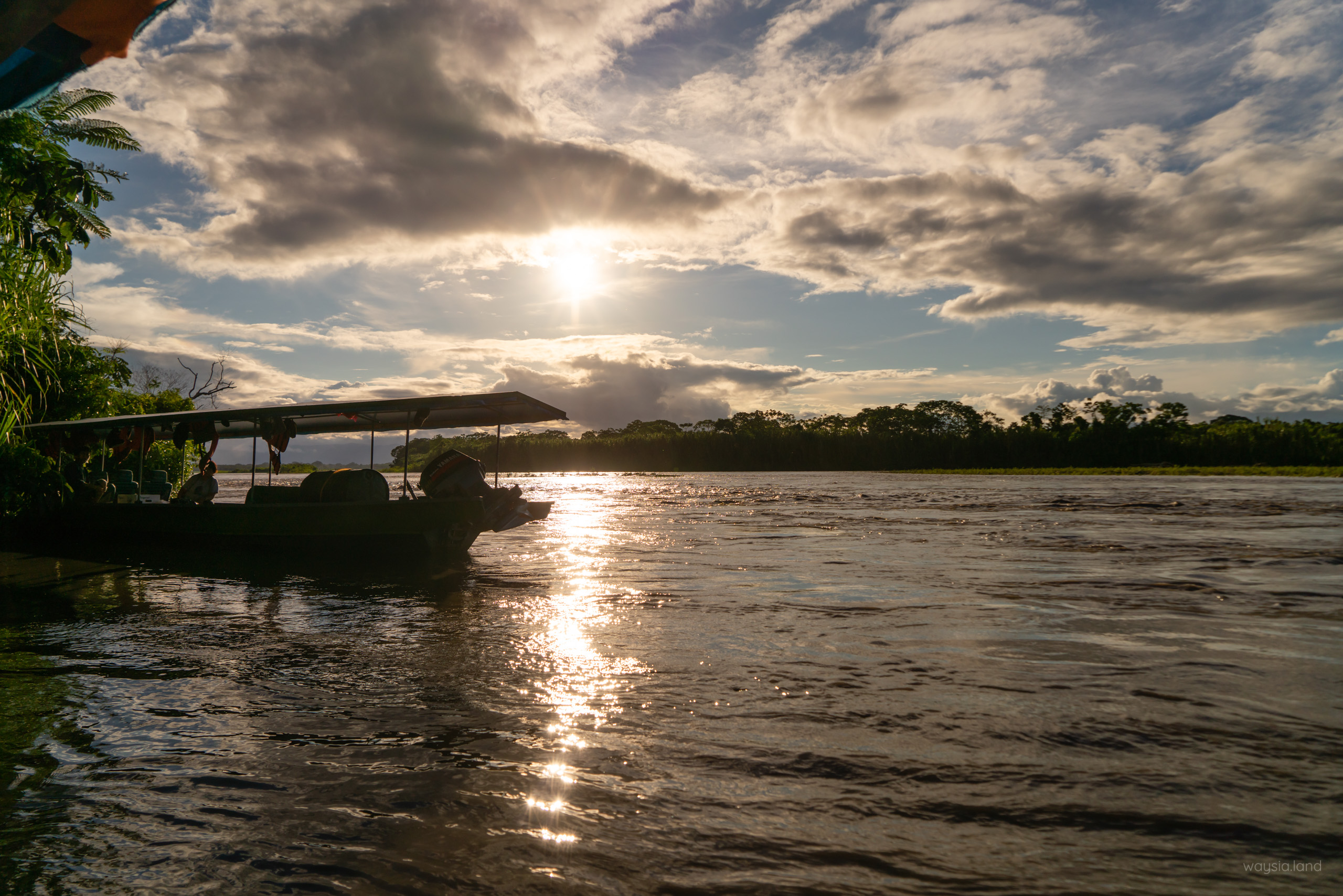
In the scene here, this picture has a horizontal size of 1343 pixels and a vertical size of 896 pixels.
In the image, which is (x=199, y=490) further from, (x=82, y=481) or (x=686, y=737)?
(x=686, y=737)

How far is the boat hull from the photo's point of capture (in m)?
13.0

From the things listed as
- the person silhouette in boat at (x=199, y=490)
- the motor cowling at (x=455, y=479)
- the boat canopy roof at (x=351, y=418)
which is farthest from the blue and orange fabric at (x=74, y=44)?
the person silhouette in boat at (x=199, y=490)

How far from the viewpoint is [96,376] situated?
1992 cm

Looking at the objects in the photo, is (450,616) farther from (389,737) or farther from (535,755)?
(535,755)

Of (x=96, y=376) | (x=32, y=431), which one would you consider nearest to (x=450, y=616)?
(x=32, y=431)

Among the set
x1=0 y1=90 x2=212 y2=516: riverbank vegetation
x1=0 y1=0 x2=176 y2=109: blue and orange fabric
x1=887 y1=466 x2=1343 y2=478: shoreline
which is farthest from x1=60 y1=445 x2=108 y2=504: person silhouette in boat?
x1=887 y1=466 x2=1343 y2=478: shoreline

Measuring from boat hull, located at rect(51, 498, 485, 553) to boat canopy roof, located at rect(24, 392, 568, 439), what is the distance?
1.67 meters

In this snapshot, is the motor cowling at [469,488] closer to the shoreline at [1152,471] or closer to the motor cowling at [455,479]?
the motor cowling at [455,479]

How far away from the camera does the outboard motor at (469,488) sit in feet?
44.4

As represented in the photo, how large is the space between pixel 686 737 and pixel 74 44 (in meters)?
4.59

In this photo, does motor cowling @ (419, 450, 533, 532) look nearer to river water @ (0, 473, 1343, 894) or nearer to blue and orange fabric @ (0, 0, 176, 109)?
river water @ (0, 473, 1343, 894)

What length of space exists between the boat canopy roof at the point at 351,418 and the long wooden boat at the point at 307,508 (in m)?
0.03

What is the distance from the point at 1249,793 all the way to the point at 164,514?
17305 millimetres

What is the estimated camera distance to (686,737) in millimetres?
4578
